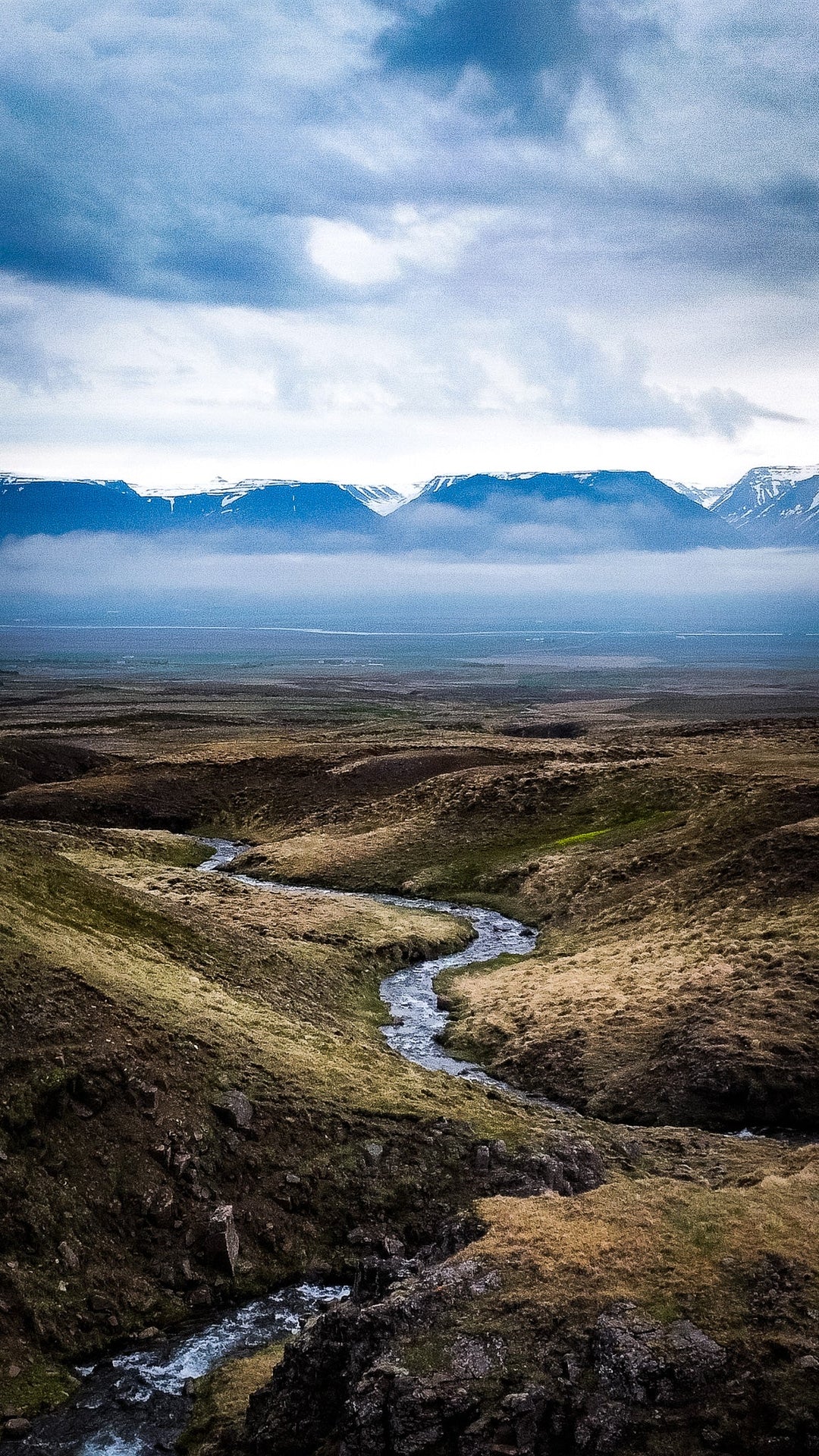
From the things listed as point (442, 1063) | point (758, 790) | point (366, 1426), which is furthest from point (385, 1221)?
point (758, 790)

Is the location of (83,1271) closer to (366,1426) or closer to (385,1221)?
(385,1221)

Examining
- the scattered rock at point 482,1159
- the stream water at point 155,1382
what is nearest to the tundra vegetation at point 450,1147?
the scattered rock at point 482,1159

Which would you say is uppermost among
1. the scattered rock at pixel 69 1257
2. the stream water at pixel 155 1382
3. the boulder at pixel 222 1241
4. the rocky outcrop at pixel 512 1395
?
the rocky outcrop at pixel 512 1395

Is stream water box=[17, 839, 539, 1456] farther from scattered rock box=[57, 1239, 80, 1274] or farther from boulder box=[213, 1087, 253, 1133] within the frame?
boulder box=[213, 1087, 253, 1133]

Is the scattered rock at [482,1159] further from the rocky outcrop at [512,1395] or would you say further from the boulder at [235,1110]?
the rocky outcrop at [512,1395]

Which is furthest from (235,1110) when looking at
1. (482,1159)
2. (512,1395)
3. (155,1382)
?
(512,1395)

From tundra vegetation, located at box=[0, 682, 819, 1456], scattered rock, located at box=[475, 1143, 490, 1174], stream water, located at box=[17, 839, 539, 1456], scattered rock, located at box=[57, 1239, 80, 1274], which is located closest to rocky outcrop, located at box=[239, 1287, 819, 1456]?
tundra vegetation, located at box=[0, 682, 819, 1456]

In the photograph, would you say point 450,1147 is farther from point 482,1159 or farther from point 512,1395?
point 512,1395

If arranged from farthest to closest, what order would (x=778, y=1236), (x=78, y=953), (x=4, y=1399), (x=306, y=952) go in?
(x=306, y=952) → (x=78, y=953) → (x=778, y=1236) → (x=4, y=1399)
